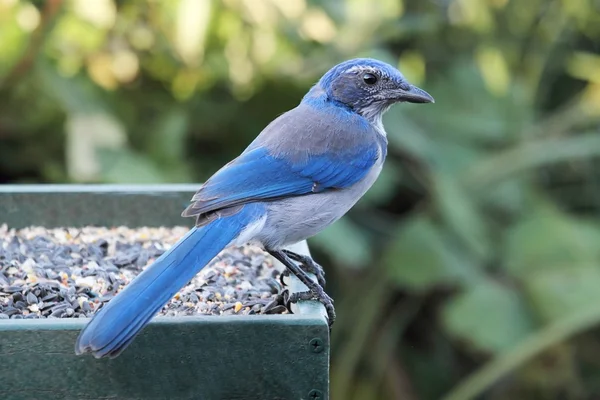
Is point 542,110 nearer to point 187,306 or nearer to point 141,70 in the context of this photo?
point 141,70

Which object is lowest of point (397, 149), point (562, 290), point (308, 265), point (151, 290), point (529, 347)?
point (529, 347)

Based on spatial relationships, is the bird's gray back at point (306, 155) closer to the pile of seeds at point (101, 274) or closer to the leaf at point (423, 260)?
the pile of seeds at point (101, 274)

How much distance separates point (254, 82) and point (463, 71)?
1.36 m

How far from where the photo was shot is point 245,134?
5270 millimetres

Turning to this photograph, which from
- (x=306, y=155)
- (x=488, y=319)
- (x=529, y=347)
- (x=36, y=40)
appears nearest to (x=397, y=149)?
(x=488, y=319)

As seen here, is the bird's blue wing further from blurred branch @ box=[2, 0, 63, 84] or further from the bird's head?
blurred branch @ box=[2, 0, 63, 84]

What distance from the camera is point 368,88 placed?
11.3ft

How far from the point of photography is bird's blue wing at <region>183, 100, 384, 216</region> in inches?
A: 114

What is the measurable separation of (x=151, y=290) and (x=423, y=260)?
3032 mm

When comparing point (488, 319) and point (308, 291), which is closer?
point (308, 291)

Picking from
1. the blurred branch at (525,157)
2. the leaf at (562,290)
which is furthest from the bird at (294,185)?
the blurred branch at (525,157)

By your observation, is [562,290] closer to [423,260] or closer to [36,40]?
[423,260]

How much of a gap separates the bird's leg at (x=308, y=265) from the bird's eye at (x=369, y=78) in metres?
0.68

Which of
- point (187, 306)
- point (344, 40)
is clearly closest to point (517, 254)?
point (344, 40)
